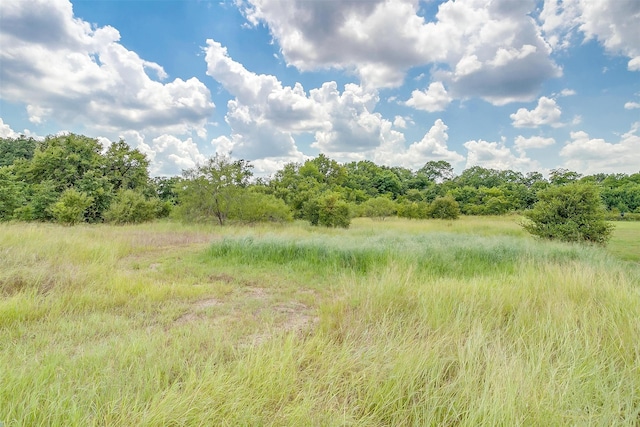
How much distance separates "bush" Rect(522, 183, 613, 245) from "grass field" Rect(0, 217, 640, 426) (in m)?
6.51

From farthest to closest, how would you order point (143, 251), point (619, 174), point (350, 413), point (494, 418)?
point (619, 174) → point (143, 251) → point (350, 413) → point (494, 418)

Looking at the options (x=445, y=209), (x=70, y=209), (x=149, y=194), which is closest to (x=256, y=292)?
(x=70, y=209)

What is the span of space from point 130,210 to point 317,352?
21679mm

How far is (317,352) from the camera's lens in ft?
7.94

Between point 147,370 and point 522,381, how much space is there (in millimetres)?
2560

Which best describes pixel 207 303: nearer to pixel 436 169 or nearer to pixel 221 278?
pixel 221 278

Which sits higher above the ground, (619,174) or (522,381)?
(619,174)

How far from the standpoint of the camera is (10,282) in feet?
14.2

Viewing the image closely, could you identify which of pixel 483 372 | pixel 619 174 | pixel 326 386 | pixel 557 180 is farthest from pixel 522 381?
pixel 619 174

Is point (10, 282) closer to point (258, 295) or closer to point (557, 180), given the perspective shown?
point (258, 295)

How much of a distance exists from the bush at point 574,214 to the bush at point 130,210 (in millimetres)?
22528

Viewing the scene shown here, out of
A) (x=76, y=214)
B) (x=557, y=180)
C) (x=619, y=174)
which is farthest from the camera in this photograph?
(x=619, y=174)

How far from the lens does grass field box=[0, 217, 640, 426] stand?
5.66ft

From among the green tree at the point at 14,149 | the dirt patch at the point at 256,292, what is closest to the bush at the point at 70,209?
the dirt patch at the point at 256,292
